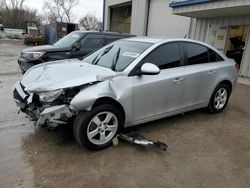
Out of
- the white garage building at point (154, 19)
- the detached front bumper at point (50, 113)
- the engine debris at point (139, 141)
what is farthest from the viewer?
the white garage building at point (154, 19)

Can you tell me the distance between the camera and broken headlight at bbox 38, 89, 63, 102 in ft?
9.96

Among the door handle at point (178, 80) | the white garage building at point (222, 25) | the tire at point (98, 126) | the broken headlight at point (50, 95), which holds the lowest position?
the tire at point (98, 126)

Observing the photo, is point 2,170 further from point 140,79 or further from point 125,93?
point 140,79

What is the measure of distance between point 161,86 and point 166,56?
1.85ft

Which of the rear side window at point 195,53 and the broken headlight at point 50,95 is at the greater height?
the rear side window at point 195,53

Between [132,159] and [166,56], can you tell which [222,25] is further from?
[132,159]

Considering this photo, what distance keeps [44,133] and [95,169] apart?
4.37ft

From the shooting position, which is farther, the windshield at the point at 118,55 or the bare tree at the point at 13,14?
the bare tree at the point at 13,14

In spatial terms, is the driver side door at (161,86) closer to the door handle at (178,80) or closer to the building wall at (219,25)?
the door handle at (178,80)

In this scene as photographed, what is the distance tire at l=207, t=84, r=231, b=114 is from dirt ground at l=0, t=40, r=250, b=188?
0.54 meters

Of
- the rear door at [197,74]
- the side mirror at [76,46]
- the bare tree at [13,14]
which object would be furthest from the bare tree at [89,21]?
the rear door at [197,74]

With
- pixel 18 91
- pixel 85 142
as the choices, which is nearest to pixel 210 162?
pixel 85 142

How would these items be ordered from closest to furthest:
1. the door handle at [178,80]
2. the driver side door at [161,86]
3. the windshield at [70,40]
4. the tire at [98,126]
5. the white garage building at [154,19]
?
the tire at [98,126]
the driver side door at [161,86]
the door handle at [178,80]
the windshield at [70,40]
the white garage building at [154,19]

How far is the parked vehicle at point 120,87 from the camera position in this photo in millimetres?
3086
